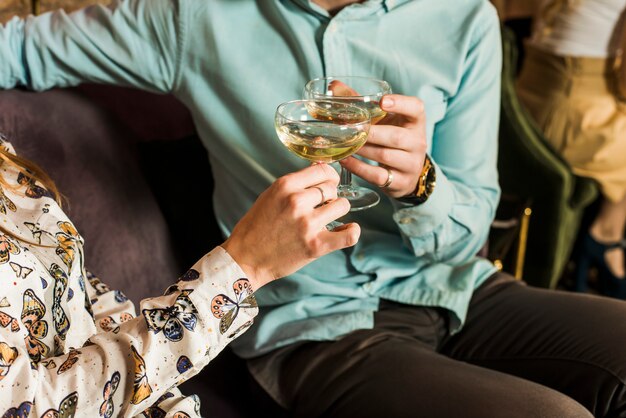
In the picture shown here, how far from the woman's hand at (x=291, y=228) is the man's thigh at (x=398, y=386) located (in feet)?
1.02

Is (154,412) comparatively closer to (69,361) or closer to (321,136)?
(69,361)

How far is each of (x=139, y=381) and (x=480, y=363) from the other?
67 cm

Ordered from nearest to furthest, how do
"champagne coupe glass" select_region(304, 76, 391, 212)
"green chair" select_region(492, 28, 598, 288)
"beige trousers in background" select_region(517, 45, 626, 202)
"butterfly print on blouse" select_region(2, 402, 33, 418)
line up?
"butterfly print on blouse" select_region(2, 402, 33, 418) < "champagne coupe glass" select_region(304, 76, 391, 212) < "green chair" select_region(492, 28, 598, 288) < "beige trousers in background" select_region(517, 45, 626, 202)

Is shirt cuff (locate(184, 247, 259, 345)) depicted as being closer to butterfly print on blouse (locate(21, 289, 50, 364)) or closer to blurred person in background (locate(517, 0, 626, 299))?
butterfly print on blouse (locate(21, 289, 50, 364))

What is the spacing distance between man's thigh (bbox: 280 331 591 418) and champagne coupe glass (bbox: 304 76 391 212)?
25cm

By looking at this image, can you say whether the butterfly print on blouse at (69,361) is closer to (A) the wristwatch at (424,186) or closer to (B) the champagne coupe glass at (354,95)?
(B) the champagne coupe glass at (354,95)

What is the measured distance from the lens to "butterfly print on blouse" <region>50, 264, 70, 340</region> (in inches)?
35.8

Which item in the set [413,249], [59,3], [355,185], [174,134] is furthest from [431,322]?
[59,3]

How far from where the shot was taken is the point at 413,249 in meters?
1.29

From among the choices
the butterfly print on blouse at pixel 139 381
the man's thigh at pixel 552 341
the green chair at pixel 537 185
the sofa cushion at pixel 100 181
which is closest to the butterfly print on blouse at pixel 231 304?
the butterfly print on blouse at pixel 139 381

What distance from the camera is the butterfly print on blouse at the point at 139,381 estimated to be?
0.85 metres

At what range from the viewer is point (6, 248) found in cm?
86

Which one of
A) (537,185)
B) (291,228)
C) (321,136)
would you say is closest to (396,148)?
(321,136)

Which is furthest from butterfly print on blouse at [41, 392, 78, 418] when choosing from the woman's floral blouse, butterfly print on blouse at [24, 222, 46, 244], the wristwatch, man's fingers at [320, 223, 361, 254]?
the wristwatch
